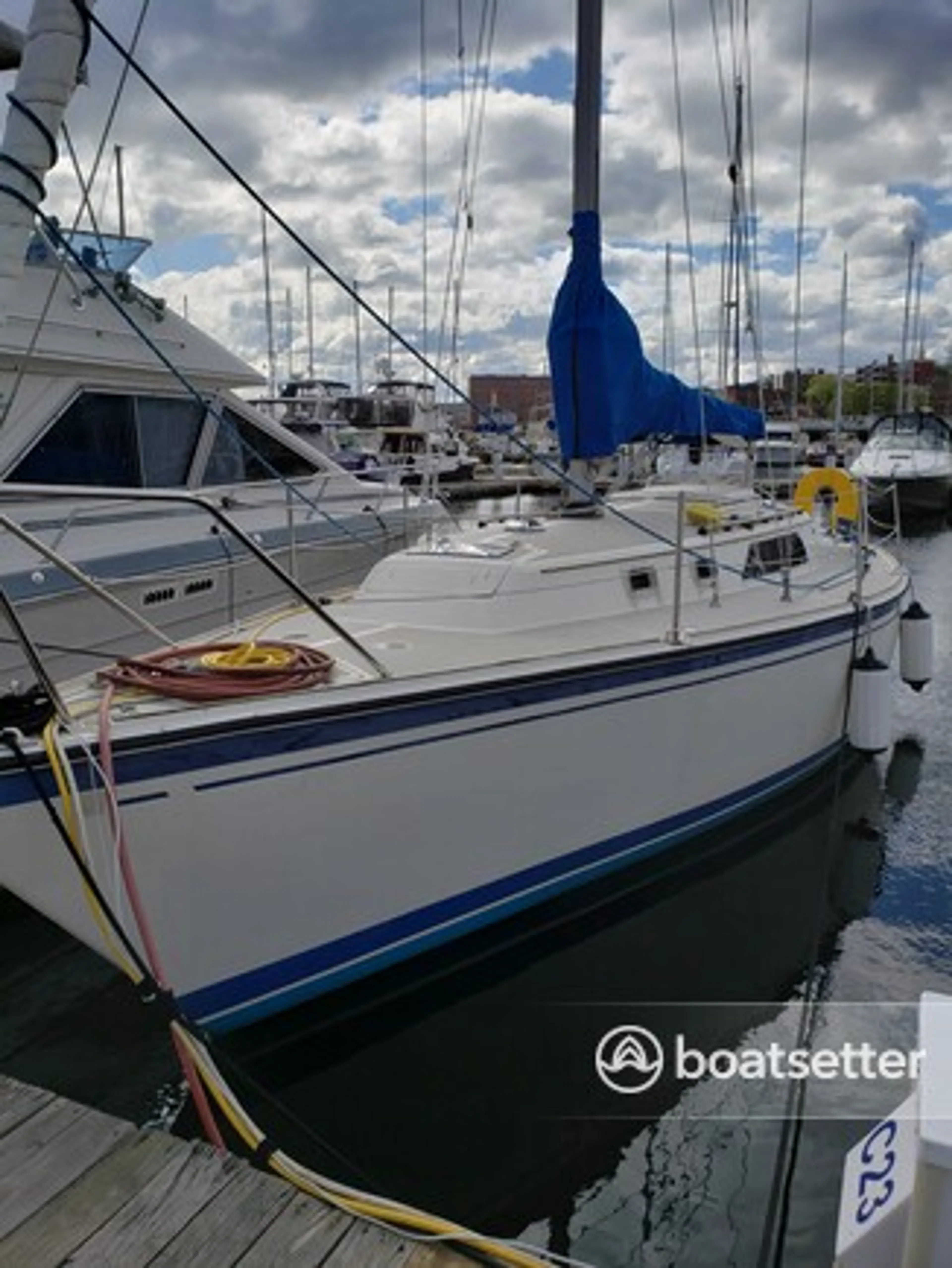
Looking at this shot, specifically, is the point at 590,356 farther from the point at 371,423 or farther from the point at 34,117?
the point at 371,423

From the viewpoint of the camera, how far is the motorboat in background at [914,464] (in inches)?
989

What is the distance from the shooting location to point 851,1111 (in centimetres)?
405

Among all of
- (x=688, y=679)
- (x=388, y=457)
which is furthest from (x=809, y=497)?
(x=388, y=457)

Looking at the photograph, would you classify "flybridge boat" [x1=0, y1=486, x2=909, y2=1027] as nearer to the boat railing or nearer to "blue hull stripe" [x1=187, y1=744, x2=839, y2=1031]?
"blue hull stripe" [x1=187, y1=744, x2=839, y2=1031]

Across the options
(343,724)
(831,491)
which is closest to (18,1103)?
(343,724)

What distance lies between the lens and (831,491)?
881 centimetres

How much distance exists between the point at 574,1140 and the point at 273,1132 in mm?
1180

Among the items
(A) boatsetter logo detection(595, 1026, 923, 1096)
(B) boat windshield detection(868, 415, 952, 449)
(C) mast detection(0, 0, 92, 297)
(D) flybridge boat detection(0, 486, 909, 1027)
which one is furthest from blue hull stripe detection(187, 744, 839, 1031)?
(B) boat windshield detection(868, 415, 952, 449)

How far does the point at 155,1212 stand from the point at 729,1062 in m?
2.81

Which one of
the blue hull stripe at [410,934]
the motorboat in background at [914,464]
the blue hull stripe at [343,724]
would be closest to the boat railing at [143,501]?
the blue hull stripe at [343,724]

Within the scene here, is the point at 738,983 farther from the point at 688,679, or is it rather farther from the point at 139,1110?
the point at 139,1110

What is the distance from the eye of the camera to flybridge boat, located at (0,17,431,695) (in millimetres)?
6531

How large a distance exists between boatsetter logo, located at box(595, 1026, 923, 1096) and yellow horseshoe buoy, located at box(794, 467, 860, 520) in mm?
5019

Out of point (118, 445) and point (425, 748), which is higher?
point (118, 445)
